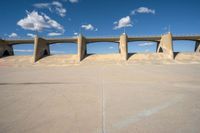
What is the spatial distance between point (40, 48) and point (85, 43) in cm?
1117

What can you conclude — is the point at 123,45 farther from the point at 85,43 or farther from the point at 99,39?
the point at 85,43

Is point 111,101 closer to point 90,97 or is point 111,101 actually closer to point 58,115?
point 90,97

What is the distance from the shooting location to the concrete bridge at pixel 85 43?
106 ft

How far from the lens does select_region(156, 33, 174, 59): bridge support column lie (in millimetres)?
31528

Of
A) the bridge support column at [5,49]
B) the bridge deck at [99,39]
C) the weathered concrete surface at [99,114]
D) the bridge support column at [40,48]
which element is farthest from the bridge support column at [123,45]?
the bridge support column at [5,49]

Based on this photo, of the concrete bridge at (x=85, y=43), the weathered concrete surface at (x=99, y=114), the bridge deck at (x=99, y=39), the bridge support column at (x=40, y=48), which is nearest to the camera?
the weathered concrete surface at (x=99, y=114)

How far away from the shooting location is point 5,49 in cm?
3753

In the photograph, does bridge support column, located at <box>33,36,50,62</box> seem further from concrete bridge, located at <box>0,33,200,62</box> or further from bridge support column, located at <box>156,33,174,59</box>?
bridge support column, located at <box>156,33,174,59</box>

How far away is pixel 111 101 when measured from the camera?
446 centimetres

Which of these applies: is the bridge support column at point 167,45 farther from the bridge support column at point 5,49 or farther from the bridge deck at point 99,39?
the bridge support column at point 5,49

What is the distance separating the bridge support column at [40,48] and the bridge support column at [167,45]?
29804mm

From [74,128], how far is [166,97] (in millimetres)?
3413

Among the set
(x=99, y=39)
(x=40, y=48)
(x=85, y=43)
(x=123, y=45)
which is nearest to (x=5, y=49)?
(x=40, y=48)

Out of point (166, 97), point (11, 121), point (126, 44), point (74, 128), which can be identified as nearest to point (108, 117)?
point (74, 128)
